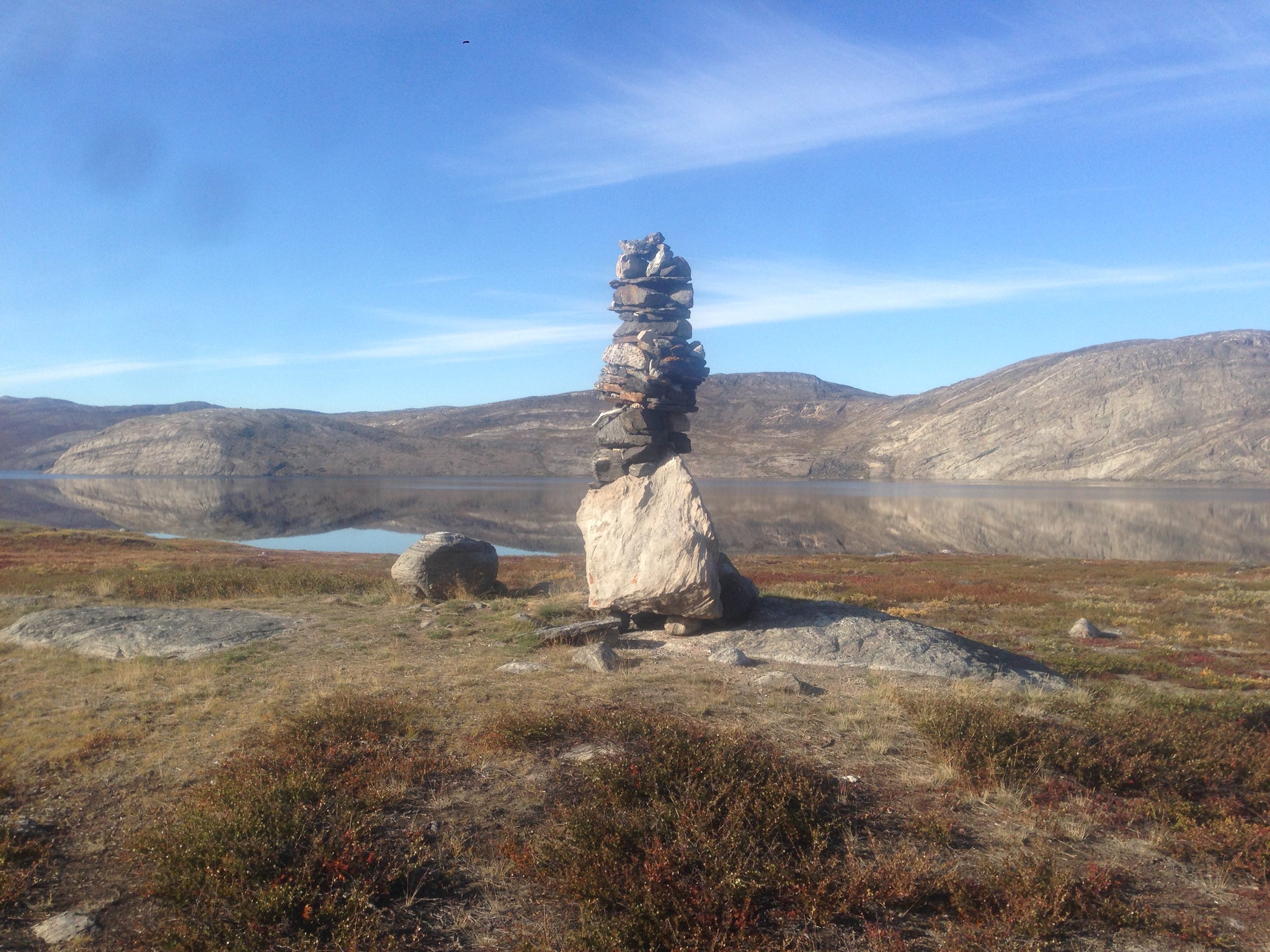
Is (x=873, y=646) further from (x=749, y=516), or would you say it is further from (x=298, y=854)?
(x=749, y=516)

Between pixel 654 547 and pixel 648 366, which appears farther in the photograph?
pixel 648 366

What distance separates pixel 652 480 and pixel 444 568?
6.21 m

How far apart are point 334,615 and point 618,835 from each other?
1130cm

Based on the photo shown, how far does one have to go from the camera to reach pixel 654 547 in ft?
45.0

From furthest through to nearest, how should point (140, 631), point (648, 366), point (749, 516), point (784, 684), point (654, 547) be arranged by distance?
point (749, 516) → point (648, 366) → point (654, 547) → point (140, 631) → point (784, 684)

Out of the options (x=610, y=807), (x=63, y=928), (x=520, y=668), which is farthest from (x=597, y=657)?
(x=63, y=928)

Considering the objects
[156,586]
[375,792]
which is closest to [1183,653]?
[375,792]

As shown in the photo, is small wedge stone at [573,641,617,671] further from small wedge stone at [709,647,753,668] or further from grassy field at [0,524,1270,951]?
small wedge stone at [709,647,753,668]

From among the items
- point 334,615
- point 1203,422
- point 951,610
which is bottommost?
point 951,610

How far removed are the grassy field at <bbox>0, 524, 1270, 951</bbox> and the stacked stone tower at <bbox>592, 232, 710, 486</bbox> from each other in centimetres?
467

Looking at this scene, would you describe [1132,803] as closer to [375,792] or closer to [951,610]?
[375,792]

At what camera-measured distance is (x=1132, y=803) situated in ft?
22.6

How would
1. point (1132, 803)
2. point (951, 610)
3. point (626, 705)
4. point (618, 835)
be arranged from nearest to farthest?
point (618, 835)
point (1132, 803)
point (626, 705)
point (951, 610)

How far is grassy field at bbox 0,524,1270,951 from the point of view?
16.4 feet
